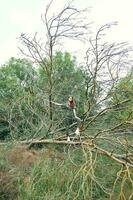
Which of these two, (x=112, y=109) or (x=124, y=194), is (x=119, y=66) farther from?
(x=124, y=194)

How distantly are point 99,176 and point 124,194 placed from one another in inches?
25.5

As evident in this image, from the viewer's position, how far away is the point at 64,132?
28.4 feet

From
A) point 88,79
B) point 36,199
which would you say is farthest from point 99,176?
point 88,79

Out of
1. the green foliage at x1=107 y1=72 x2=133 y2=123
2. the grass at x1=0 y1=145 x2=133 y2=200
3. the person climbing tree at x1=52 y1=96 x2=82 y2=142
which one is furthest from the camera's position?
the green foliage at x1=107 y1=72 x2=133 y2=123

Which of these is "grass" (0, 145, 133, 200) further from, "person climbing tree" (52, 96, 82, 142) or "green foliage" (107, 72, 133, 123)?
"green foliage" (107, 72, 133, 123)

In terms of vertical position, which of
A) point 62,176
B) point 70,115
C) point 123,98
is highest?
point 123,98

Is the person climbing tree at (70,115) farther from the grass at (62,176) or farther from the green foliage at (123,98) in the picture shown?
the green foliage at (123,98)

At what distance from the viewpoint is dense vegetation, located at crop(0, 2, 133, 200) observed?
22.5 feet

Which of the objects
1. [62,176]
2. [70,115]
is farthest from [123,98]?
[62,176]

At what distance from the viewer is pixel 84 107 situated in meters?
8.30

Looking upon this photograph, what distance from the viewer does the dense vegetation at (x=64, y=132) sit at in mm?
6848

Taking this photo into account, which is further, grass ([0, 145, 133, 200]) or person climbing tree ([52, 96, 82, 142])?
person climbing tree ([52, 96, 82, 142])

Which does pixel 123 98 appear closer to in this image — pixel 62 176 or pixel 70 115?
pixel 70 115

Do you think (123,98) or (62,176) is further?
(123,98)
